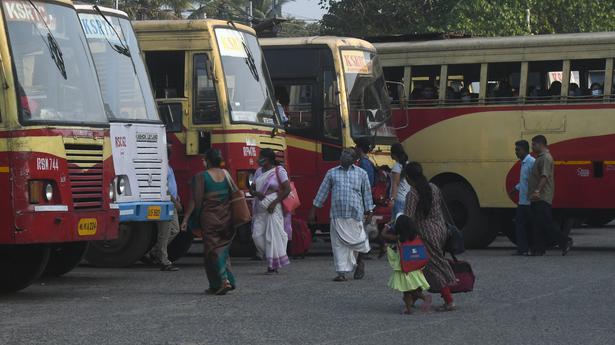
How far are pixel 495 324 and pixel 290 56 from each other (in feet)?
34.9

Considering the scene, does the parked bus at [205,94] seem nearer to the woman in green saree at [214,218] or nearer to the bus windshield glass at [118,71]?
the bus windshield glass at [118,71]

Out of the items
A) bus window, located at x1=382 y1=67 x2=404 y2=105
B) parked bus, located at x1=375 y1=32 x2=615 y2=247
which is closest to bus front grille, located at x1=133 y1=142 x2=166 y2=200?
parked bus, located at x1=375 y1=32 x2=615 y2=247

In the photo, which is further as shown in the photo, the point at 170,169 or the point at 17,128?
the point at 170,169

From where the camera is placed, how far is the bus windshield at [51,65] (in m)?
14.1

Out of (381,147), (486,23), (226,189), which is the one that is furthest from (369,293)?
(486,23)

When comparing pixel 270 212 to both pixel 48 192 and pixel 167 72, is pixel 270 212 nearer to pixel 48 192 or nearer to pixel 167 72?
pixel 167 72

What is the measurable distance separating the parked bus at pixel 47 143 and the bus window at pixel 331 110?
268 inches

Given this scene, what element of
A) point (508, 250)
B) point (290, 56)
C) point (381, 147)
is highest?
point (290, 56)

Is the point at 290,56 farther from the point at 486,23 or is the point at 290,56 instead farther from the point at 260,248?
the point at 486,23

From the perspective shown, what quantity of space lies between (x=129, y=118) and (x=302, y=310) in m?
4.31

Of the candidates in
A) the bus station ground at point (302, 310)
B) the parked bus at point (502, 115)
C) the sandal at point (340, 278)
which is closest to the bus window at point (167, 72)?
the bus station ground at point (302, 310)

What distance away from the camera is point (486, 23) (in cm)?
4544

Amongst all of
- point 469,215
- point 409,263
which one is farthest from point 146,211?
point 469,215

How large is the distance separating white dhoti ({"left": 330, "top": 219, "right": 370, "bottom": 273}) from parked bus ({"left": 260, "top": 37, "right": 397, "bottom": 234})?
196 inches
